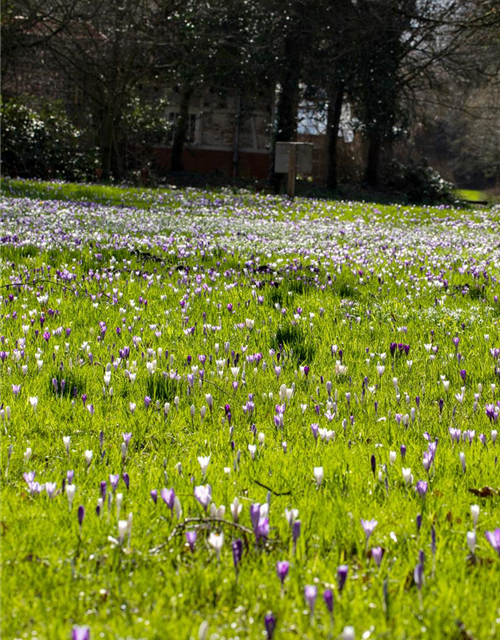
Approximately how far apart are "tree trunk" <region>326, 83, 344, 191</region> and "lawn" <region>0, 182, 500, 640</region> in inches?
1154

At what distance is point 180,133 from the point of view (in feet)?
134

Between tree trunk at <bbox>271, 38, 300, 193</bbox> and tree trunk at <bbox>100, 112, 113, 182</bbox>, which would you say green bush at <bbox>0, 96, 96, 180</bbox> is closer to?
tree trunk at <bbox>100, 112, 113, 182</bbox>

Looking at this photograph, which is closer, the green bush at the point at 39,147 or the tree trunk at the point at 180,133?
the green bush at the point at 39,147

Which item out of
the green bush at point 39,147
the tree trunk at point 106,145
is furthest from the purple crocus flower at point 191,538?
the tree trunk at point 106,145

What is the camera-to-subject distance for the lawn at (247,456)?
2230mm

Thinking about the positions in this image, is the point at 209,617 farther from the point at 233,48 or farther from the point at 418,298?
the point at 233,48

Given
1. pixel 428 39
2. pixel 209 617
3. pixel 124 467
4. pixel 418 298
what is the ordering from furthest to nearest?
1. pixel 428 39
2. pixel 418 298
3. pixel 124 467
4. pixel 209 617

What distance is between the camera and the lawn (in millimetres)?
2230

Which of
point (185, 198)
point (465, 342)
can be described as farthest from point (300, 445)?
point (185, 198)

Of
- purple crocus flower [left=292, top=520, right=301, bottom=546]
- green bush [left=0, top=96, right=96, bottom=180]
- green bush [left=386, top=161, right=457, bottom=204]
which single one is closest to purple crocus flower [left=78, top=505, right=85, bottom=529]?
purple crocus flower [left=292, top=520, right=301, bottom=546]

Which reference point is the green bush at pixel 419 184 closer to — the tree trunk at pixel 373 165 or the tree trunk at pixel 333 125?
the tree trunk at pixel 373 165

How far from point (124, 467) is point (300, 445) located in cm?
89

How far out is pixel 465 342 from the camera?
5.69 m

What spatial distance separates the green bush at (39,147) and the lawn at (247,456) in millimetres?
22250
